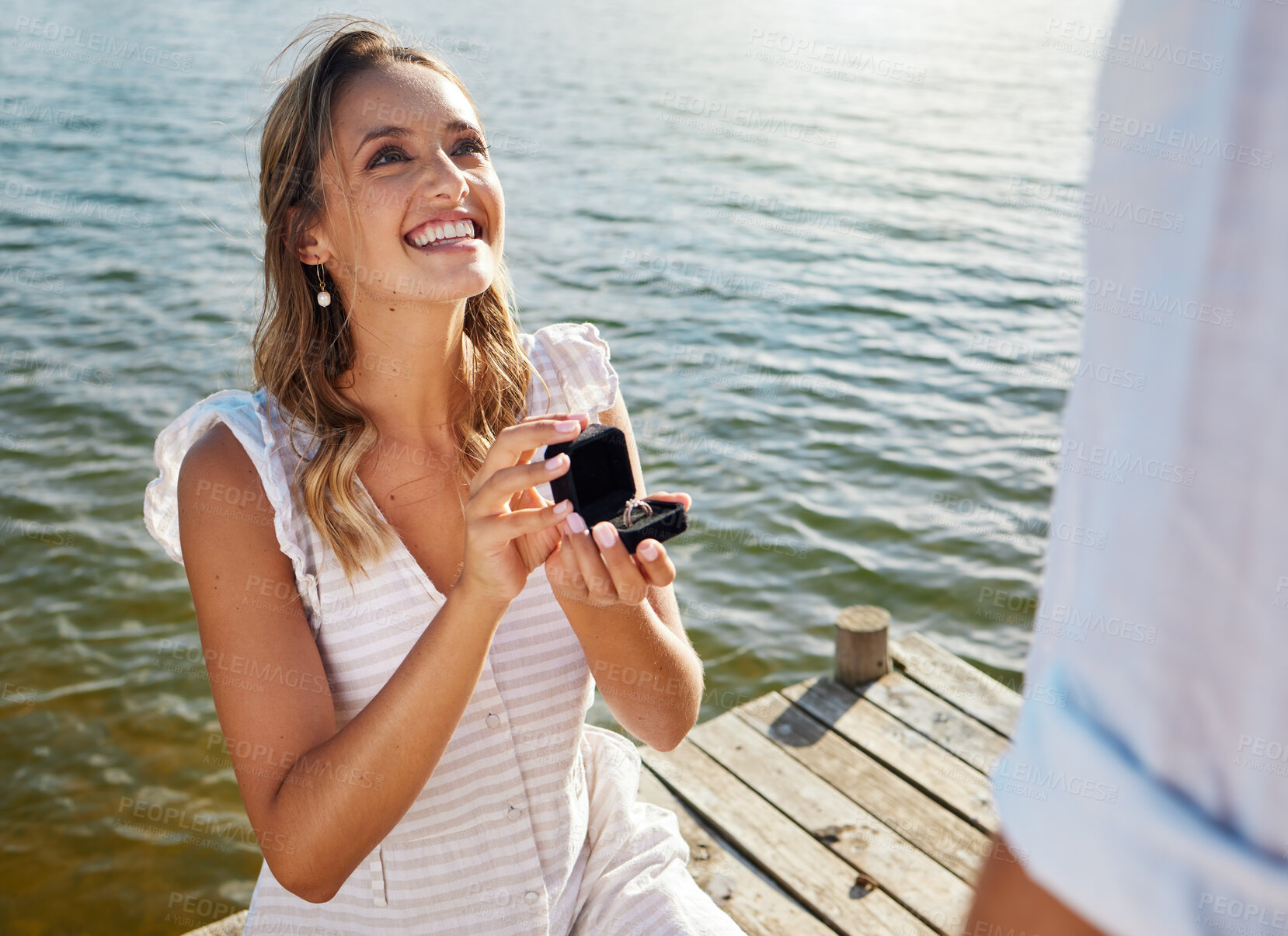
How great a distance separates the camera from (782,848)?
3.25 m

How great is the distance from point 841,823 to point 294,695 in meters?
1.93

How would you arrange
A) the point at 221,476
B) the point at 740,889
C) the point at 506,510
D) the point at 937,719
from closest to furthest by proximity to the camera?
the point at 506,510
the point at 221,476
the point at 740,889
the point at 937,719

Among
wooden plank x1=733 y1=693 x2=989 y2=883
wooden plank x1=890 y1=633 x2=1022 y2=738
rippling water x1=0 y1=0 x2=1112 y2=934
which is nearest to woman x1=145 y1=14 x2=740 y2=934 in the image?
rippling water x1=0 y1=0 x2=1112 y2=934

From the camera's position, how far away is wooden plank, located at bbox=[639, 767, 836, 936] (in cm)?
297

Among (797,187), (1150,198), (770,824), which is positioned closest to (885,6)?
(797,187)

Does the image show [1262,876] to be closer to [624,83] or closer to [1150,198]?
[1150,198]

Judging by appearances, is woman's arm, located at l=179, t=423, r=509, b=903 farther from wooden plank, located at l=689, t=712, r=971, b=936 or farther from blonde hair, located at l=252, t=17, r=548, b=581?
wooden plank, located at l=689, t=712, r=971, b=936

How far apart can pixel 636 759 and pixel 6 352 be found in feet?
23.8

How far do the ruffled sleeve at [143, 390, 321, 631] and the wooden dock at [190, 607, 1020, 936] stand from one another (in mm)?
1159

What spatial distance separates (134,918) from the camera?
13.6ft

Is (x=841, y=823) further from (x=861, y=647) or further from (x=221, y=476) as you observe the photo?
(x=221, y=476)

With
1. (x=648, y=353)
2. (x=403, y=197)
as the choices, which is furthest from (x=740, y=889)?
(x=648, y=353)

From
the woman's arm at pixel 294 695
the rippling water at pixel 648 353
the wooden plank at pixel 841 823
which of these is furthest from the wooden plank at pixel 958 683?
the woman's arm at pixel 294 695

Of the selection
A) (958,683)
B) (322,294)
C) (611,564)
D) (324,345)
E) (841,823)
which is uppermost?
(322,294)
